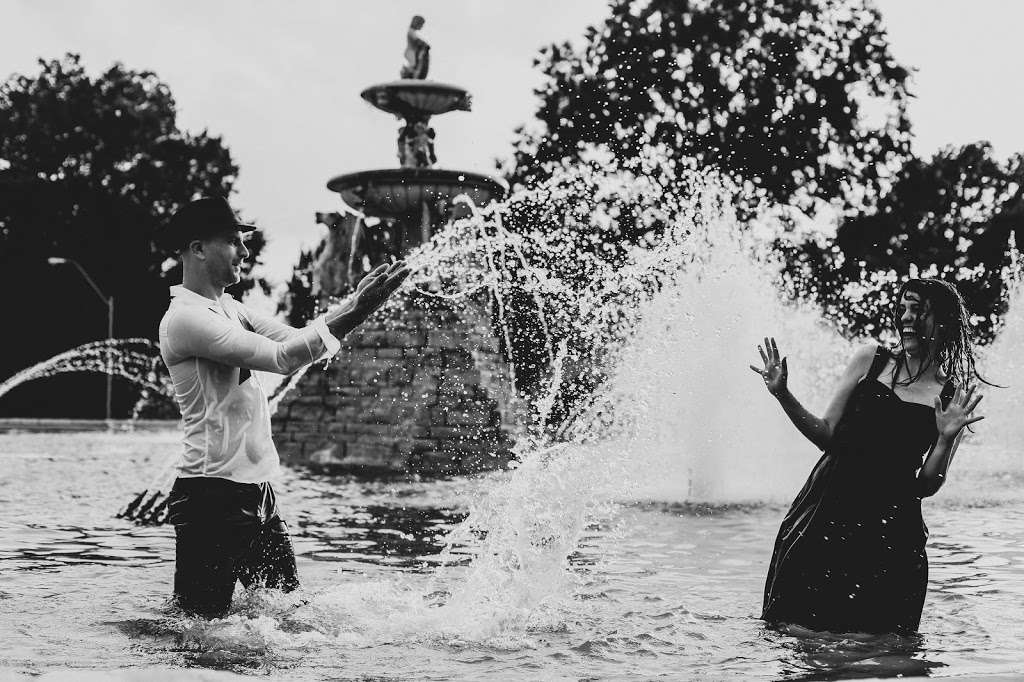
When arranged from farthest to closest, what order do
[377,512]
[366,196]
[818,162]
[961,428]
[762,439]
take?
[818,162], [366,196], [762,439], [377,512], [961,428]

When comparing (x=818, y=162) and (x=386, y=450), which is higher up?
A: (x=818, y=162)

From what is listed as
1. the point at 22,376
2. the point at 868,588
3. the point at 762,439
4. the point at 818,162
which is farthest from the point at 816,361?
the point at 22,376

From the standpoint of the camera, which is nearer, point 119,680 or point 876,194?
point 119,680

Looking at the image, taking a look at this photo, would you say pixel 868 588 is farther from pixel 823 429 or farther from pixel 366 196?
pixel 366 196

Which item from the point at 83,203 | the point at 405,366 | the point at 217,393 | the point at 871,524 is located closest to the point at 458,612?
the point at 217,393

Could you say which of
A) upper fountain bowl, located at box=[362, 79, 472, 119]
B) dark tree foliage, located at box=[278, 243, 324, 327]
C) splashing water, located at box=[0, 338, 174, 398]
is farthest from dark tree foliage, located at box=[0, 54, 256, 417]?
upper fountain bowl, located at box=[362, 79, 472, 119]

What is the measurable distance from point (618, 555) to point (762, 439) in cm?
618

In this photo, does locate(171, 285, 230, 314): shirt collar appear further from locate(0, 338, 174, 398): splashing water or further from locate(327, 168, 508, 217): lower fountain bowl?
locate(0, 338, 174, 398): splashing water

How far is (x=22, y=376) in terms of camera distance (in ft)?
118

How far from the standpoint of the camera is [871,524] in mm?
5227

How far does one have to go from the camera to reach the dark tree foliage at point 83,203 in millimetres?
40188

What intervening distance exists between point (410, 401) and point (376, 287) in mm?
11920

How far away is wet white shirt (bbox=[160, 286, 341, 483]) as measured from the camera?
186 inches

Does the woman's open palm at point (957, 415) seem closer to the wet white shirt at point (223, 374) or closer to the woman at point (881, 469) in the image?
the woman at point (881, 469)
